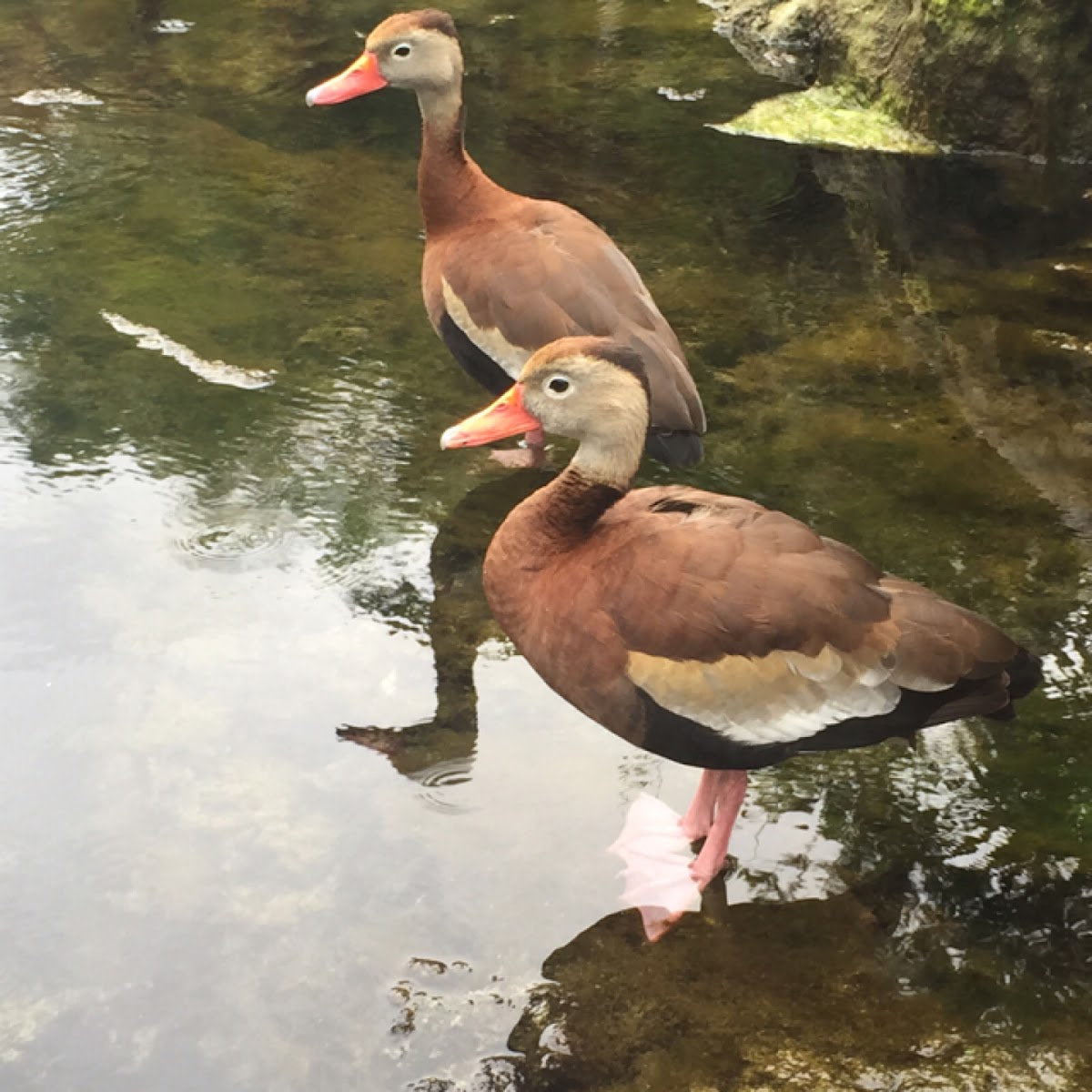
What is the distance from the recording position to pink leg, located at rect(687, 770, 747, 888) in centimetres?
280

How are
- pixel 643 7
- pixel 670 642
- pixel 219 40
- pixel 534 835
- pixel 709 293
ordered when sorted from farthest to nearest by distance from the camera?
pixel 643 7 → pixel 219 40 → pixel 709 293 → pixel 534 835 → pixel 670 642

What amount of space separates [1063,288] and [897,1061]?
11.7 feet

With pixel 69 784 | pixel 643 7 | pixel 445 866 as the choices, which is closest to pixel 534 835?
pixel 445 866

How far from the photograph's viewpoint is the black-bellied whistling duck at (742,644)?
105 inches

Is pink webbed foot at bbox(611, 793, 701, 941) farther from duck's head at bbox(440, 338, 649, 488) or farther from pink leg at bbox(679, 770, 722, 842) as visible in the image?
duck's head at bbox(440, 338, 649, 488)

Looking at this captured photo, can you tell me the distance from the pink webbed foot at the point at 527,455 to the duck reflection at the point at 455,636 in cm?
3

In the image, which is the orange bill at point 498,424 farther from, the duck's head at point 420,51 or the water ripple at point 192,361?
the duck's head at point 420,51

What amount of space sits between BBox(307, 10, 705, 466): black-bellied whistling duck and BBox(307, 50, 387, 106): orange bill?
48mm

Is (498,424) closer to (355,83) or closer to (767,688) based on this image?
(767,688)

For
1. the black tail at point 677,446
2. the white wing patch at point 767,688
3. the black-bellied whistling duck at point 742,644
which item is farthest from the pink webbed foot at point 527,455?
the white wing patch at point 767,688

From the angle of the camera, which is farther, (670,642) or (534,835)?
(534,835)

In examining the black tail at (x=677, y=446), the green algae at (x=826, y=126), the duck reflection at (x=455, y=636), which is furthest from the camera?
the green algae at (x=826, y=126)

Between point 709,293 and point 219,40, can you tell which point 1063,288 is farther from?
point 219,40

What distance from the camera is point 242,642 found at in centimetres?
339
